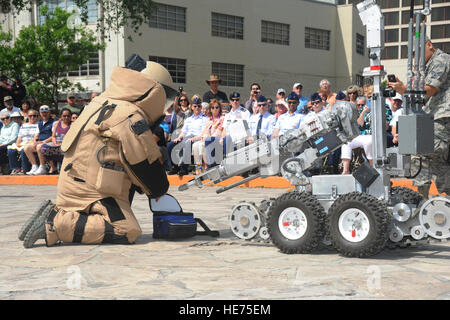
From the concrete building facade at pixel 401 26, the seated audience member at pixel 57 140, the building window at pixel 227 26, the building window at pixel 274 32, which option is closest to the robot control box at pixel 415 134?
the seated audience member at pixel 57 140

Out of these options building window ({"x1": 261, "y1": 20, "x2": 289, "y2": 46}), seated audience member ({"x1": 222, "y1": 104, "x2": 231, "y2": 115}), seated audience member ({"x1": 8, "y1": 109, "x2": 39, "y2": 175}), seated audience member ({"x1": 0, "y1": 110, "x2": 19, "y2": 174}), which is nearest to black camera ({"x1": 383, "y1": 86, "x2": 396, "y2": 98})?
seated audience member ({"x1": 222, "y1": 104, "x2": 231, "y2": 115})

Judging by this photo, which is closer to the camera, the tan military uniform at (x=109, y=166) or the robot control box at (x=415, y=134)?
the robot control box at (x=415, y=134)

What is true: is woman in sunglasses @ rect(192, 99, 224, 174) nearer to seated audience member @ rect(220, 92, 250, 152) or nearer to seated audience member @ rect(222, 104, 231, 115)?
seated audience member @ rect(220, 92, 250, 152)

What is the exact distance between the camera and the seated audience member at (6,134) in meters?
15.6

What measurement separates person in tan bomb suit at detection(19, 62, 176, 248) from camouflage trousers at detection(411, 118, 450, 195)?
2.50 m

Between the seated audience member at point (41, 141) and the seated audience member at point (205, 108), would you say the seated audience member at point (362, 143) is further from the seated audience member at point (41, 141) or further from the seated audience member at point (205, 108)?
the seated audience member at point (41, 141)

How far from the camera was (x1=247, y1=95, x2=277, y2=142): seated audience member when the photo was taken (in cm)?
1207

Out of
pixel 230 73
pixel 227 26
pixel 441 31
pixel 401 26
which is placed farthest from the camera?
pixel 441 31

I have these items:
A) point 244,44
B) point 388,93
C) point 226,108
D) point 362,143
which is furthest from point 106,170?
point 244,44

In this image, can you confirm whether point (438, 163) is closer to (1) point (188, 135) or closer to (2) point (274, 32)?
(1) point (188, 135)

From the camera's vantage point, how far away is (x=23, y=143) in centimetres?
1497

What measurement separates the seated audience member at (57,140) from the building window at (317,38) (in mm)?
24896

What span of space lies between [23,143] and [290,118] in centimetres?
694

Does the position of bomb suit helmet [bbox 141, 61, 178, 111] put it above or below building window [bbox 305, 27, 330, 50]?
below
